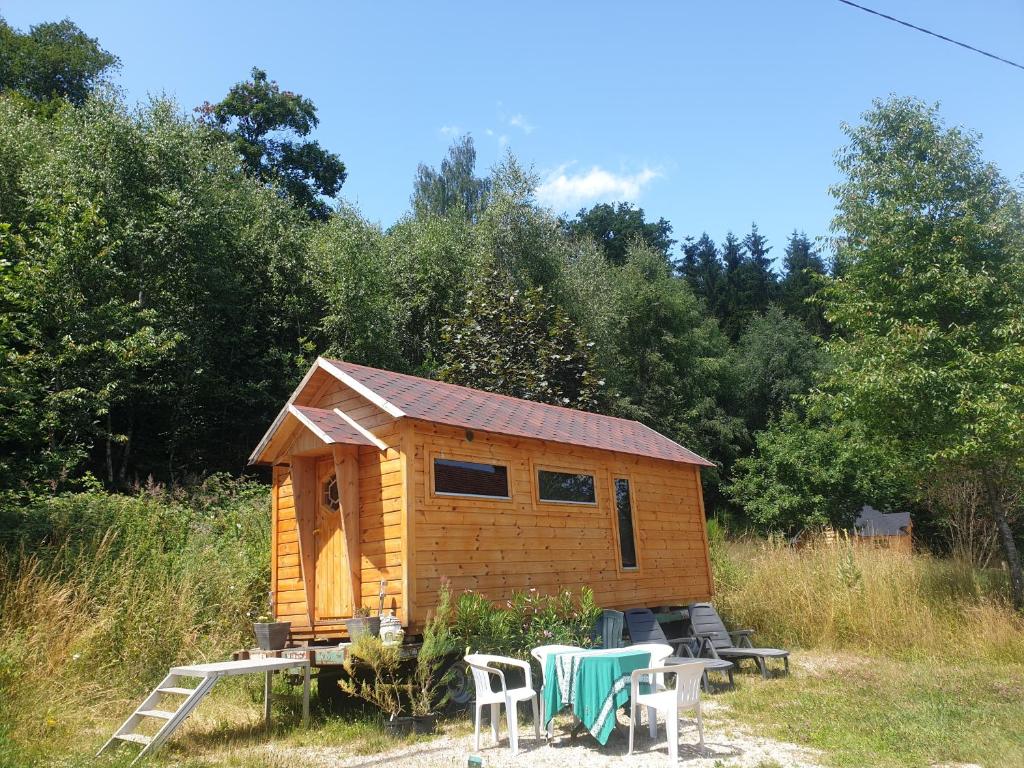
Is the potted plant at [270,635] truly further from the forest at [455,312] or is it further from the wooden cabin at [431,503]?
the forest at [455,312]

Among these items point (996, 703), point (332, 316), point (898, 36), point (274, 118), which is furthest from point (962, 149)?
point (274, 118)

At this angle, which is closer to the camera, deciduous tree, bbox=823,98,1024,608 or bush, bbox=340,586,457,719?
bush, bbox=340,586,457,719

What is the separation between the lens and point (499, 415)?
10203mm

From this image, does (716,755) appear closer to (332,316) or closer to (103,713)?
(103,713)

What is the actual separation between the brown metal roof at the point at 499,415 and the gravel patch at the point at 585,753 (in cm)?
337

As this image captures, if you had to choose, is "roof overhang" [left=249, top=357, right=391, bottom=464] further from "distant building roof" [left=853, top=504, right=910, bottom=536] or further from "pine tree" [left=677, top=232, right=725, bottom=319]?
"pine tree" [left=677, top=232, right=725, bottom=319]

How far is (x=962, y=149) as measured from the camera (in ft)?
45.0

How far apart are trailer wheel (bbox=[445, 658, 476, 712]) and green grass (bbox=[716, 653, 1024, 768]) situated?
2.72 metres

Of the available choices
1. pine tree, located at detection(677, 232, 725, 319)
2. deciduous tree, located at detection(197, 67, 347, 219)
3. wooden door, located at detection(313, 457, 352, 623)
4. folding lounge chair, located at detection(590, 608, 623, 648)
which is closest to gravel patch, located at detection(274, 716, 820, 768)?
wooden door, located at detection(313, 457, 352, 623)

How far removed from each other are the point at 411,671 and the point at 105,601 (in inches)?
155

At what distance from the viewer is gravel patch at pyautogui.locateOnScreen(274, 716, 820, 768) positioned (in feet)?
19.7

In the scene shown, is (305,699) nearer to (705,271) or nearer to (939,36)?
(939,36)

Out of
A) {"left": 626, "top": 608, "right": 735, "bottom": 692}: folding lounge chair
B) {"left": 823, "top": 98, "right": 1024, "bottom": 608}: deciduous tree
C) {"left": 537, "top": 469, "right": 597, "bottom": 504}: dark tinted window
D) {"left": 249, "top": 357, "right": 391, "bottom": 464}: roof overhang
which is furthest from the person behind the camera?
{"left": 823, "top": 98, "right": 1024, "bottom": 608}: deciduous tree

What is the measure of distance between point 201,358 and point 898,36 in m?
15.5
